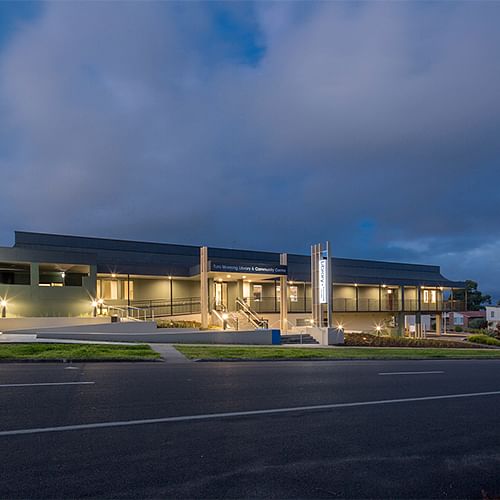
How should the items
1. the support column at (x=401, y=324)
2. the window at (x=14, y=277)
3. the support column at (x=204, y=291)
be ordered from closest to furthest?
the support column at (x=204, y=291), the window at (x=14, y=277), the support column at (x=401, y=324)

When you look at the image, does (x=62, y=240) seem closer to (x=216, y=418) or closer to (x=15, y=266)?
(x=15, y=266)

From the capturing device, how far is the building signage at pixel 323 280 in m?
29.3

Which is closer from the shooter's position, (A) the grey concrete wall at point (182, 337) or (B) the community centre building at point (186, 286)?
(A) the grey concrete wall at point (182, 337)

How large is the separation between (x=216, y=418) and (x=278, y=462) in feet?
7.38

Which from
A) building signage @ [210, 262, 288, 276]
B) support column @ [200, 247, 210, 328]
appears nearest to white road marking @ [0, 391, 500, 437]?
support column @ [200, 247, 210, 328]

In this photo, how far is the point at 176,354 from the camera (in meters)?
18.2

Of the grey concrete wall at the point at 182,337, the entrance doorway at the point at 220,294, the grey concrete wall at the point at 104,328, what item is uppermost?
the entrance doorway at the point at 220,294

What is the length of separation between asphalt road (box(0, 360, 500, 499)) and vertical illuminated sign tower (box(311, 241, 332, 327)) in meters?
17.1

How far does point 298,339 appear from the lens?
1161 inches

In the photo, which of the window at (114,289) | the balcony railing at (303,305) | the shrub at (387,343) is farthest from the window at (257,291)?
the shrub at (387,343)

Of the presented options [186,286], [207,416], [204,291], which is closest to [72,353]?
[207,416]

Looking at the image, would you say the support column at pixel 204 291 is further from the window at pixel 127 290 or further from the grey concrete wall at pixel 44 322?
the window at pixel 127 290

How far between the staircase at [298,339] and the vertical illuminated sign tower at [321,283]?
40.3 inches

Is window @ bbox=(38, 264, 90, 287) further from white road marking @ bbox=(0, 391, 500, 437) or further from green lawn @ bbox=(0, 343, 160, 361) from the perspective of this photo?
white road marking @ bbox=(0, 391, 500, 437)
